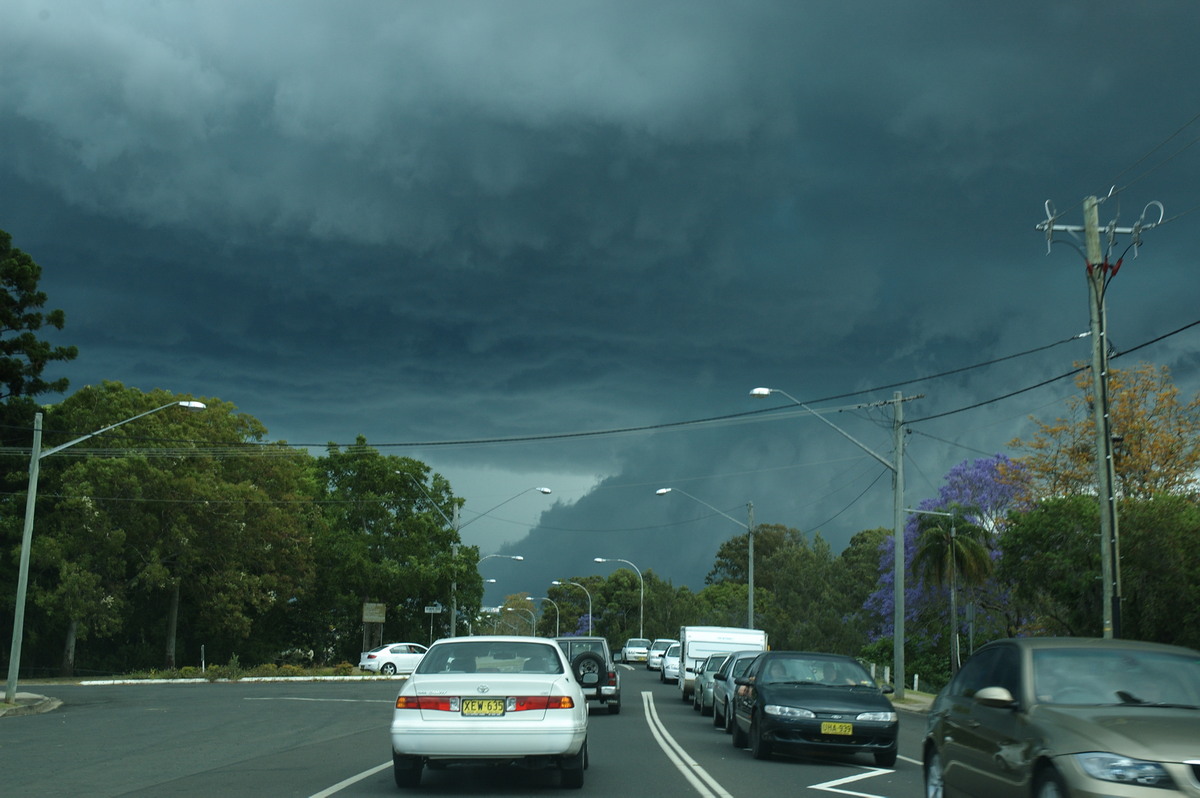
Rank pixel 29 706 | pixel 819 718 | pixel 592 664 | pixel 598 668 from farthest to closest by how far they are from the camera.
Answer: pixel 29 706 → pixel 598 668 → pixel 592 664 → pixel 819 718

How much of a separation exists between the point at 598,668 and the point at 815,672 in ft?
27.1

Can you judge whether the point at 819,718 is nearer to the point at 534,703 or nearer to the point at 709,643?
the point at 534,703

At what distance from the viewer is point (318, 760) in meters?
13.8

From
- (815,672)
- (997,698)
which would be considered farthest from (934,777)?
(815,672)

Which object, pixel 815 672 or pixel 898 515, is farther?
pixel 898 515

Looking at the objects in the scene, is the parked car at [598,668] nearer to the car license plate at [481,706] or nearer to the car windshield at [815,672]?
the car windshield at [815,672]

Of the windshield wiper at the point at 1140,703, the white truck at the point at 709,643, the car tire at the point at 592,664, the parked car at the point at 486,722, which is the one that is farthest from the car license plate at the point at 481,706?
the white truck at the point at 709,643

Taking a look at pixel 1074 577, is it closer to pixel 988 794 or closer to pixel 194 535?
pixel 988 794

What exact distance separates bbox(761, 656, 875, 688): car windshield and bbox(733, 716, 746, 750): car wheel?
3.49 feet

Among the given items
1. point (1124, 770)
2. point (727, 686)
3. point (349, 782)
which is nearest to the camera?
point (1124, 770)

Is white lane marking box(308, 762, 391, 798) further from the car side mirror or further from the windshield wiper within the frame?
the windshield wiper

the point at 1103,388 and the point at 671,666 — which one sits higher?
the point at 1103,388

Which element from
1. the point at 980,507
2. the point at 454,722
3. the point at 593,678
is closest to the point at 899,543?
the point at 593,678

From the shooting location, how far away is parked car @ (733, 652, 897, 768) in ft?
46.8
